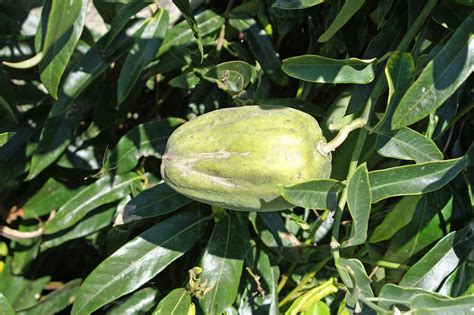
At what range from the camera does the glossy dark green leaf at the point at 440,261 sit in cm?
107

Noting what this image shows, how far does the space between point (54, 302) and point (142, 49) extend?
0.63m

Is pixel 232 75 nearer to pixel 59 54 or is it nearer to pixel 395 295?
pixel 59 54

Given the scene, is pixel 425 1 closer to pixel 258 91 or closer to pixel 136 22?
pixel 258 91

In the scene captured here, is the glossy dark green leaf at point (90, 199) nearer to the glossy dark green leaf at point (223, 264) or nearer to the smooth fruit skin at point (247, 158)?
the glossy dark green leaf at point (223, 264)

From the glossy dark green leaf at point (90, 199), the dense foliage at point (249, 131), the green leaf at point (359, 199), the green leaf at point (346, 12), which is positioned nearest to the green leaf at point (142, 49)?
the dense foliage at point (249, 131)

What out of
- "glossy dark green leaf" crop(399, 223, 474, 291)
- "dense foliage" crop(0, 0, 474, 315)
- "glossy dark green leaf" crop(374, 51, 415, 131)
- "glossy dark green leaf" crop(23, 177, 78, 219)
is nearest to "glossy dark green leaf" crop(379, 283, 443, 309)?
"dense foliage" crop(0, 0, 474, 315)

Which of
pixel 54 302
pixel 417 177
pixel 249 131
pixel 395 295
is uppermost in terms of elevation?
pixel 249 131

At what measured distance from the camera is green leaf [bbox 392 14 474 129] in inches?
33.3

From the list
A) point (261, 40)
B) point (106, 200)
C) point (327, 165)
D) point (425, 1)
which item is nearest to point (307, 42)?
point (261, 40)

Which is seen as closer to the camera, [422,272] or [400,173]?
[400,173]

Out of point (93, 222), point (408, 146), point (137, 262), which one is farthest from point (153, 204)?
point (408, 146)

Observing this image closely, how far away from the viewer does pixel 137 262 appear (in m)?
1.13

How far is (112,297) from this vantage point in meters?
Answer: 1.10

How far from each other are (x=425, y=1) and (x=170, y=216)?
1.99 feet
